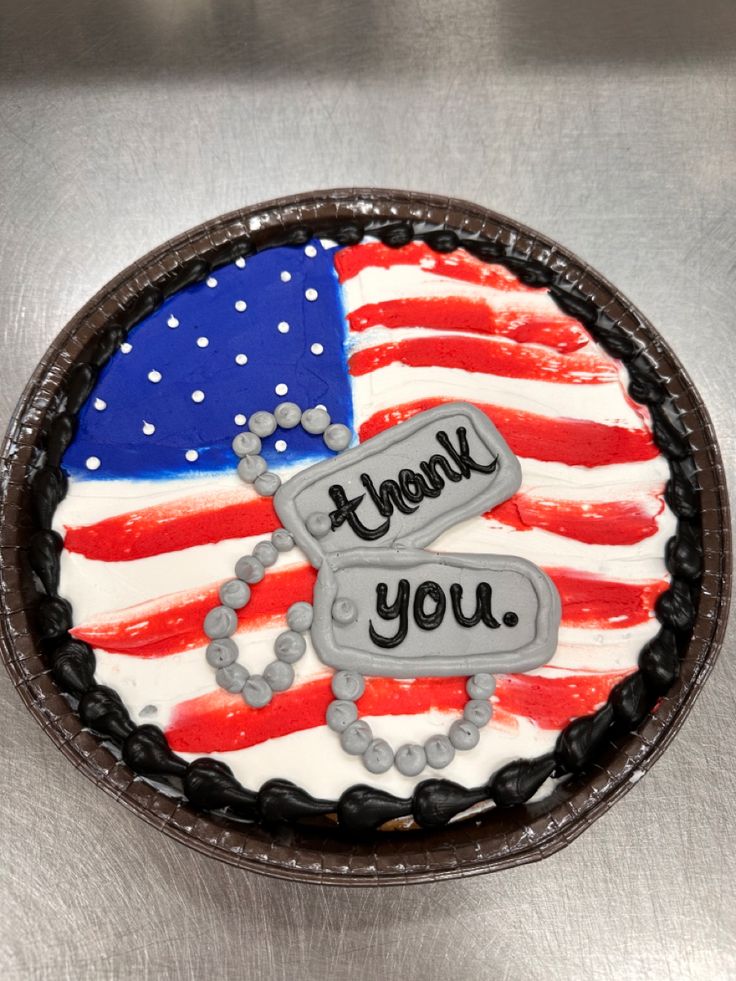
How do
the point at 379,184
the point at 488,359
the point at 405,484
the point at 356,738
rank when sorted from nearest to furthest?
the point at 356,738 < the point at 405,484 < the point at 488,359 < the point at 379,184

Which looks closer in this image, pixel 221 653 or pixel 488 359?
pixel 221 653

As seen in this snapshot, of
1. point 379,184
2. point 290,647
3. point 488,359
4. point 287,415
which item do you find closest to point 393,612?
point 290,647

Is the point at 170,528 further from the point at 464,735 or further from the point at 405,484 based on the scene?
the point at 464,735

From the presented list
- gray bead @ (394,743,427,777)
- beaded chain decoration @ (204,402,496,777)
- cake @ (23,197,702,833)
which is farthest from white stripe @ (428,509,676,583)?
gray bead @ (394,743,427,777)

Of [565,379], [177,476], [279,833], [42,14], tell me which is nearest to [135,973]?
[279,833]

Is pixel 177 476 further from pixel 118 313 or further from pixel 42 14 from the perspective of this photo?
pixel 42 14

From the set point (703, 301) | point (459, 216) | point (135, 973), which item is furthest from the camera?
point (703, 301)

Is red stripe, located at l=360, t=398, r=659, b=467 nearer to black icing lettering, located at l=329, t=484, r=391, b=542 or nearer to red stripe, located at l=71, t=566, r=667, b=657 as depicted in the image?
black icing lettering, located at l=329, t=484, r=391, b=542
